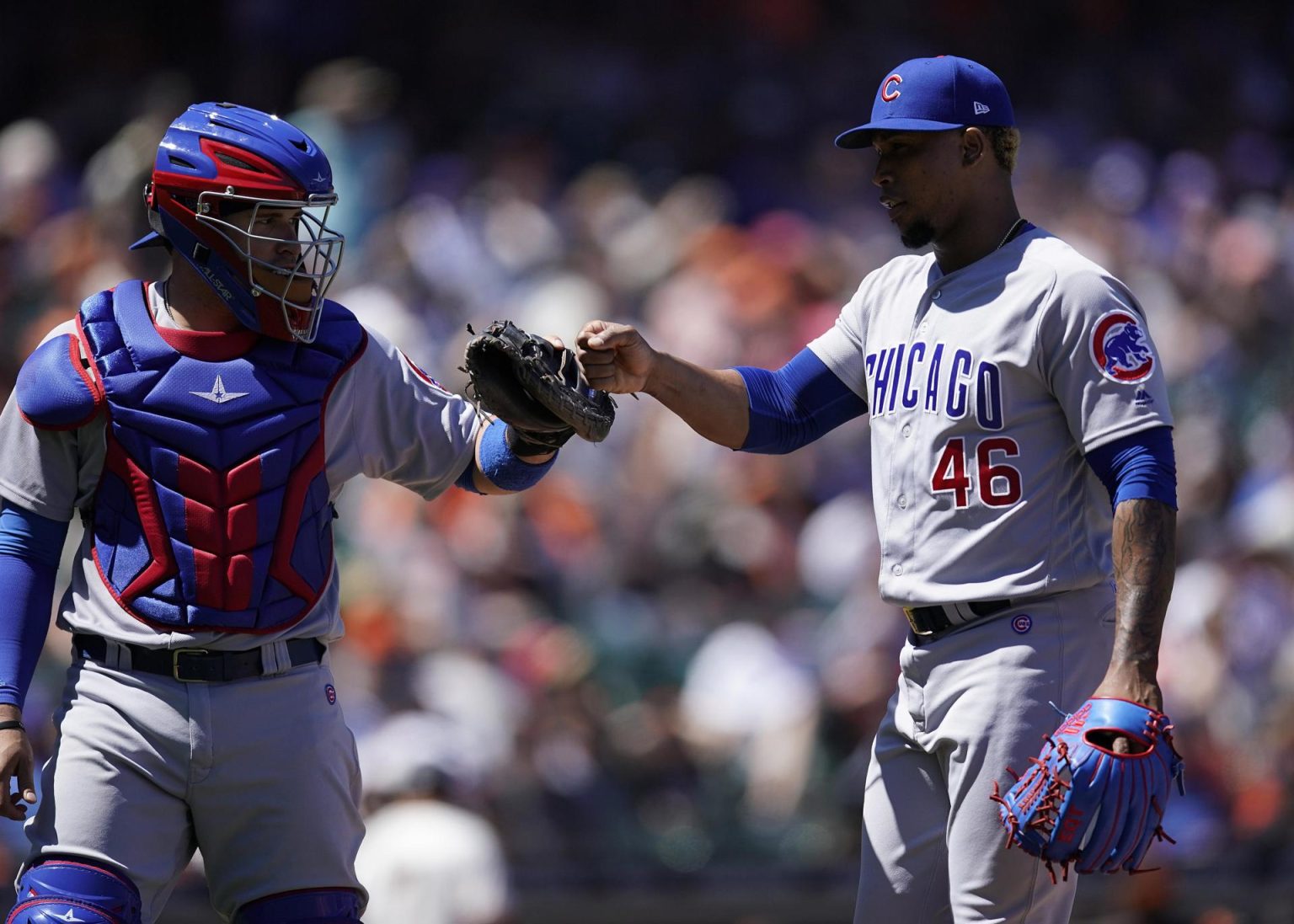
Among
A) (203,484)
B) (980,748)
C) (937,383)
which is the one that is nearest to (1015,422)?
(937,383)

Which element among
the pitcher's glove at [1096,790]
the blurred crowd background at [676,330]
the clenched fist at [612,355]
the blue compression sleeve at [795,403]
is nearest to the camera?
the pitcher's glove at [1096,790]

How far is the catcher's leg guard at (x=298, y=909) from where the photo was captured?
3.60m

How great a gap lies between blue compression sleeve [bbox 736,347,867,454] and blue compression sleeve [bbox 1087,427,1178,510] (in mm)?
737

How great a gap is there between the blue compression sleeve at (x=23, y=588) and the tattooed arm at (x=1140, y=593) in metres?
2.07

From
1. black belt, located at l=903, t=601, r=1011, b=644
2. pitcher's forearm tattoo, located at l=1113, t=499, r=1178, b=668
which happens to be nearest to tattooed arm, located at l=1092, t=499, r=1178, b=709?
pitcher's forearm tattoo, located at l=1113, t=499, r=1178, b=668

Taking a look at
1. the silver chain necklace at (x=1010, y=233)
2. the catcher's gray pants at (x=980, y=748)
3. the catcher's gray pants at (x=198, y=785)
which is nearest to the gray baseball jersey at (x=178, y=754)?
the catcher's gray pants at (x=198, y=785)

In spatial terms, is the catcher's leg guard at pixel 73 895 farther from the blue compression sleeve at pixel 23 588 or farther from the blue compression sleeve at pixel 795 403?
the blue compression sleeve at pixel 795 403

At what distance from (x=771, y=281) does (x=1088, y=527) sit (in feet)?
21.1

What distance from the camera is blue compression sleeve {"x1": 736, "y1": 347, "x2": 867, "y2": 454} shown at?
13.5 ft

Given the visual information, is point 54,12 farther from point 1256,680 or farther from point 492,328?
point 492,328

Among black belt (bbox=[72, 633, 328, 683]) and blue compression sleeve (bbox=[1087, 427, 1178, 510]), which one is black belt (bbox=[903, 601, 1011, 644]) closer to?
blue compression sleeve (bbox=[1087, 427, 1178, 510])

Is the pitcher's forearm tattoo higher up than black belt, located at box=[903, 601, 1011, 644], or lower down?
higher up

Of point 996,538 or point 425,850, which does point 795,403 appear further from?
point 425,850

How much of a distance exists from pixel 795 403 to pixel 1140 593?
3.35ft
